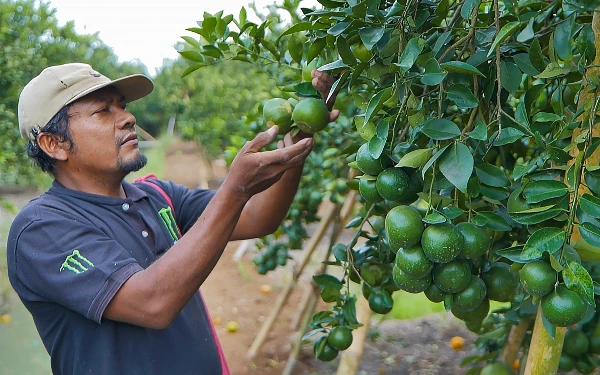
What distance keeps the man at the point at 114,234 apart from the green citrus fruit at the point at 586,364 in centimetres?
110

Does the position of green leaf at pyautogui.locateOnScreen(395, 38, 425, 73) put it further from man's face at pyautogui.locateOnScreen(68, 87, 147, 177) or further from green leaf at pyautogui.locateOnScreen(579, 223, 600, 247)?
man's face at pyautogui.locateOnScreen(68, 87, 147, 177)

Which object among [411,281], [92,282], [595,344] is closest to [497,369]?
[595,344]

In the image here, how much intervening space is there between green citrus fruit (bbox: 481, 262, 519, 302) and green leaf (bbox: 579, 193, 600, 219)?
0.43 metres

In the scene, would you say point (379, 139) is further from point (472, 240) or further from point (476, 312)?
point (476, 312)

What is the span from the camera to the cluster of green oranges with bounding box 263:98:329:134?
4.89 feet

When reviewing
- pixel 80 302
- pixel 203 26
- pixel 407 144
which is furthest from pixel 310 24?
pixel 80 302

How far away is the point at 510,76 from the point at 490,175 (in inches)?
8.2

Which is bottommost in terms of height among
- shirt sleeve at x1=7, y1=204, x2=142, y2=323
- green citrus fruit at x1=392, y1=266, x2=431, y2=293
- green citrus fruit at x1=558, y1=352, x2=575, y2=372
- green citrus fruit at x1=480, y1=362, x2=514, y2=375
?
green citrus fruit at x1=558, y1=352, x2=575, y2=372

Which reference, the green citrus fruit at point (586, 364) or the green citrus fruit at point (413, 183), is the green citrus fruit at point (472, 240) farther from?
the green citrus fruit at point (586, 364)

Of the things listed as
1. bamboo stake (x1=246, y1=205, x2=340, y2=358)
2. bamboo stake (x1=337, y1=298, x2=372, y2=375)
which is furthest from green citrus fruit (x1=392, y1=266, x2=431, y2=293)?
bamboo stake (x1=246, y1=205, x2=340, y2=358)

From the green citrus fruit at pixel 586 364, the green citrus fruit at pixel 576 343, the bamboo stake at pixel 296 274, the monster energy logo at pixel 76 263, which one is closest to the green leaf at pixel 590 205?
the green citrus fruit at pixel 576 343

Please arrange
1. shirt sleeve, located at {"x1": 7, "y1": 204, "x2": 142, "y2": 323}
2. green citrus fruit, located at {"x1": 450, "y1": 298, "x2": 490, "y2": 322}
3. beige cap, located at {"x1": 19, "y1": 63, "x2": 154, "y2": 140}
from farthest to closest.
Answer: beige cap, located at {"x1": 19, "y1": 63, "x2": 154, "y2": 140}
shirt sleeve, located at {"x1": 7, "y1": 204, "x2": 142, "y2": 323}
green citrus fruit, located at {"x1": 450, "y1": 298, "x2": 490, "y2": 322}

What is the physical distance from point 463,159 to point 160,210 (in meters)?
1.37

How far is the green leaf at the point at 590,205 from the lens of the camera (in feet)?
3.18
